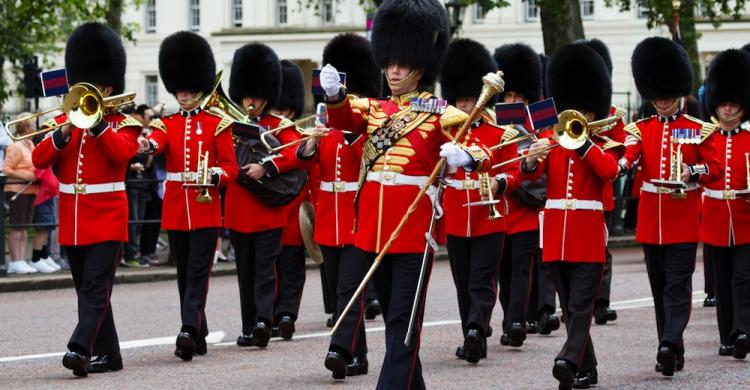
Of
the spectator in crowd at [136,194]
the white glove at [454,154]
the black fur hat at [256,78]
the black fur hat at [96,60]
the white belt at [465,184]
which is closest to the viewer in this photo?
the white glove at [454,154]

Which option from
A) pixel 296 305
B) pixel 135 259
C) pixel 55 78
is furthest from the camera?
pixel 135 259

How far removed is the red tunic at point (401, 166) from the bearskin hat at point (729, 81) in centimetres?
342

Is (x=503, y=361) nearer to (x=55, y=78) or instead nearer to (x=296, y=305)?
(x=296, y=305)

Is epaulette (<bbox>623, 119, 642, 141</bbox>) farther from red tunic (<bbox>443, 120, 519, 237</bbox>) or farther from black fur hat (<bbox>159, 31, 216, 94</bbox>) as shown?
black fur hat (<bbox>159, 31, 216, 94</bbox>)

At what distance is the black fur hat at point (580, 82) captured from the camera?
32.7 ft

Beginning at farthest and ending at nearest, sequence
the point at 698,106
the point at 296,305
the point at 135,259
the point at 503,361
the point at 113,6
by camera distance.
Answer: the point at 113,6
the point at 135,259
the point at 698,106
the point at 296,305
the point at 503,361

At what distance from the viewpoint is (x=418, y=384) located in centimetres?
786

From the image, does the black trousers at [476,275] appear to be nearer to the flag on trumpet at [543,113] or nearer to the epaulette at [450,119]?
the flag on trumpet at [543,113]

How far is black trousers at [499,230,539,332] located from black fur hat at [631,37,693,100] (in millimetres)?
1433

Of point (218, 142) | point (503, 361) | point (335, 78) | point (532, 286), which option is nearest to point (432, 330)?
point (532, 286)

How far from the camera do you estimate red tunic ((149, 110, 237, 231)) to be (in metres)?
10.4

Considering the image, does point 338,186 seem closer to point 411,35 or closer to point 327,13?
point 411,35

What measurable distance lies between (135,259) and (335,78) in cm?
1008

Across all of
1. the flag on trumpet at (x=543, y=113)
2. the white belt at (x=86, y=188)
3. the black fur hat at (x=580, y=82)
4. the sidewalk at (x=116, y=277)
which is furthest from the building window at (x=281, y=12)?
the flag on trumpet at (x=543, y=113)
